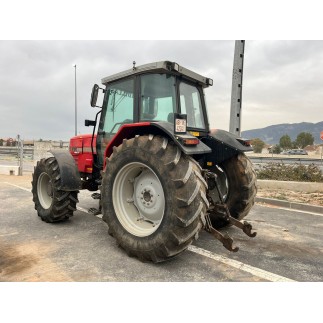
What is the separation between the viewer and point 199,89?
464 cm

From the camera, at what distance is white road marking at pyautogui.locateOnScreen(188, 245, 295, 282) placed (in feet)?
9.99

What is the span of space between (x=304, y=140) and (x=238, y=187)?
83806mm

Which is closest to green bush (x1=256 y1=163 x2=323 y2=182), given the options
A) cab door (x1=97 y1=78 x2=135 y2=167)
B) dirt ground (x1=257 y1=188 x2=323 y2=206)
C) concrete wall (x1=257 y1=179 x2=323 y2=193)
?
concrete wall (x1=257 y1=179 x2=323 y2=193)

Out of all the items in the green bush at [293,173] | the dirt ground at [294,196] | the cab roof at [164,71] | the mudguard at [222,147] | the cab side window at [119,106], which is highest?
the cab roof at [164,71]

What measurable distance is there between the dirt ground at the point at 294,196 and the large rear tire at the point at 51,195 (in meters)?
5.41

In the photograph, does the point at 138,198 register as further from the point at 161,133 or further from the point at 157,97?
the point at 157,97

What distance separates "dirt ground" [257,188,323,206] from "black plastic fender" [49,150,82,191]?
5355 millimetres

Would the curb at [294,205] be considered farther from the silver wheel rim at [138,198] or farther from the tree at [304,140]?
the tree at [304,140]

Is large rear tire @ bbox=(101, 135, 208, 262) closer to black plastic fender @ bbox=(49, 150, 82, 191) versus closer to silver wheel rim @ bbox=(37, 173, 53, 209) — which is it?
black plastic fender @ bbox=(49, 150, 82, 191)

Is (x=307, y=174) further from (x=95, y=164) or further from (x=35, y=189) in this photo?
(x=35, y=189)

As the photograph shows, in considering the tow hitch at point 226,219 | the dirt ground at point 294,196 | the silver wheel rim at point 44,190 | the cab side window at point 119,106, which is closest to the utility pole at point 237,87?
the dirt ground at point 294,196

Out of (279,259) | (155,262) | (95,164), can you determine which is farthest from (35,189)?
(279,259)

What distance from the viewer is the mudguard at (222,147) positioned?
168 inches

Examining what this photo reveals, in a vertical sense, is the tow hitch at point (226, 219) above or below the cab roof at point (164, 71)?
below
